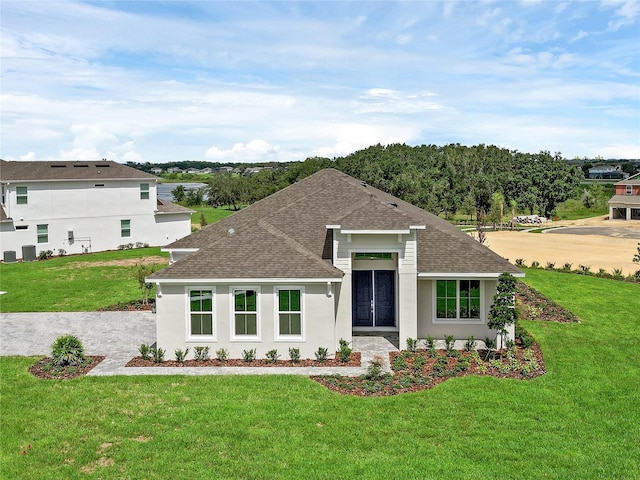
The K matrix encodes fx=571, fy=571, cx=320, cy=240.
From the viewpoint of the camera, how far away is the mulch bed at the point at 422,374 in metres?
14.4

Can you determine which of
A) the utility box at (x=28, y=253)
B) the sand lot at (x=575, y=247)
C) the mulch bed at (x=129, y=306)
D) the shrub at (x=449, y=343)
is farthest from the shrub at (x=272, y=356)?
the utility box at (x=28, y=253)

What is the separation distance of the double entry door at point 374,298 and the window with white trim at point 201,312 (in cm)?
529

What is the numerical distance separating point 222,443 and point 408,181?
6852 cm

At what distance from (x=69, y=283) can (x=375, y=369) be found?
21721 millimetres

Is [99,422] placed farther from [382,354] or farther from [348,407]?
[382,354]

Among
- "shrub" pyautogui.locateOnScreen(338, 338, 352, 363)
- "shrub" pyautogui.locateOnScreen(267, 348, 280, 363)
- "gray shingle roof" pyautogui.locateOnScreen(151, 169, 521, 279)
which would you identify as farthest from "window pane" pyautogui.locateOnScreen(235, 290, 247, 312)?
"shrub" pyautogui.locateOnScreen(338, 338, 352, 363)

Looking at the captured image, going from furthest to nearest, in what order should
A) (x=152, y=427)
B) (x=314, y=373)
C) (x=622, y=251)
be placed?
(x=622, y=251), (x=314, y=373), (x=152, y=427)

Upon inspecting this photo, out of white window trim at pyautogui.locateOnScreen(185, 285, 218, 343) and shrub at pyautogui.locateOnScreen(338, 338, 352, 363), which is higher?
white window trim at pyautogui.locateOnScreen(185, 285, 218, 343)

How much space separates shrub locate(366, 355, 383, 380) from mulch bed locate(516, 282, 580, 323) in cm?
714

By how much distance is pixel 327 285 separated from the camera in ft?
55.4

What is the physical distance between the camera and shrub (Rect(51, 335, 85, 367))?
16.4 m

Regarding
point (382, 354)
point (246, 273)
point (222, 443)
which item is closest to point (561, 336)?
point (382, 354)

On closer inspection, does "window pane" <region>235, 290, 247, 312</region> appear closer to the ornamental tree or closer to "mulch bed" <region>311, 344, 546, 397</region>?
"mulch bed" <region>311, 344, 546, 397</region>

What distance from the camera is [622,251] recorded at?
46.3 metres
